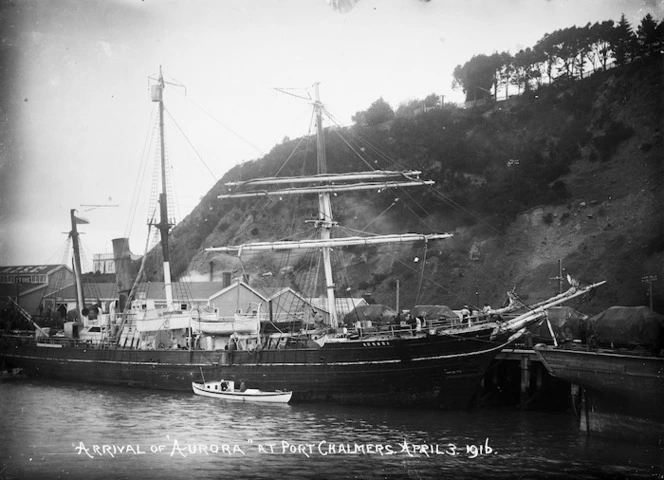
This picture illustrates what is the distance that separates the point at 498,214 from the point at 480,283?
840cm

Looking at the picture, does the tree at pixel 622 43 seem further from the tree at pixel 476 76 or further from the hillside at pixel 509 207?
the tree at pixel 476 76

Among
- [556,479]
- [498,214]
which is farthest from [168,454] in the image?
[498,214]

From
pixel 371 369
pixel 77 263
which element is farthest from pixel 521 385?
pixel 77 263

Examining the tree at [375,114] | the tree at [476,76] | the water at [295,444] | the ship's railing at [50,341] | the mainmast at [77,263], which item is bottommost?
the water at [295,444]

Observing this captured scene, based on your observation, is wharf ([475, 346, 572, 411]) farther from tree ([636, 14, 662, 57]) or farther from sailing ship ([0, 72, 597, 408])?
tree ([636, 14, 662, 57])

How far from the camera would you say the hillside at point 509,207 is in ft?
150

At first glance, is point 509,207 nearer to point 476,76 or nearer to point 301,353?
point 476,76

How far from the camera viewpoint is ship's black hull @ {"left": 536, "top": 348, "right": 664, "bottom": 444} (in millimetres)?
21562

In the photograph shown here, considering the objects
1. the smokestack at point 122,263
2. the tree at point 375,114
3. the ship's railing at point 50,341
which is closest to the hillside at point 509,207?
the tree at point 375,114

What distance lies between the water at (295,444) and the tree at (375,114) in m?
56.6

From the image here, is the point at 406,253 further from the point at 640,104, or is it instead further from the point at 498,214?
the point at 640,104

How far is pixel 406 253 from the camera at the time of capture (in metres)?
57.7

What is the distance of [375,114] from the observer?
81.9 meters

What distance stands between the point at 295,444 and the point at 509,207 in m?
39.0
